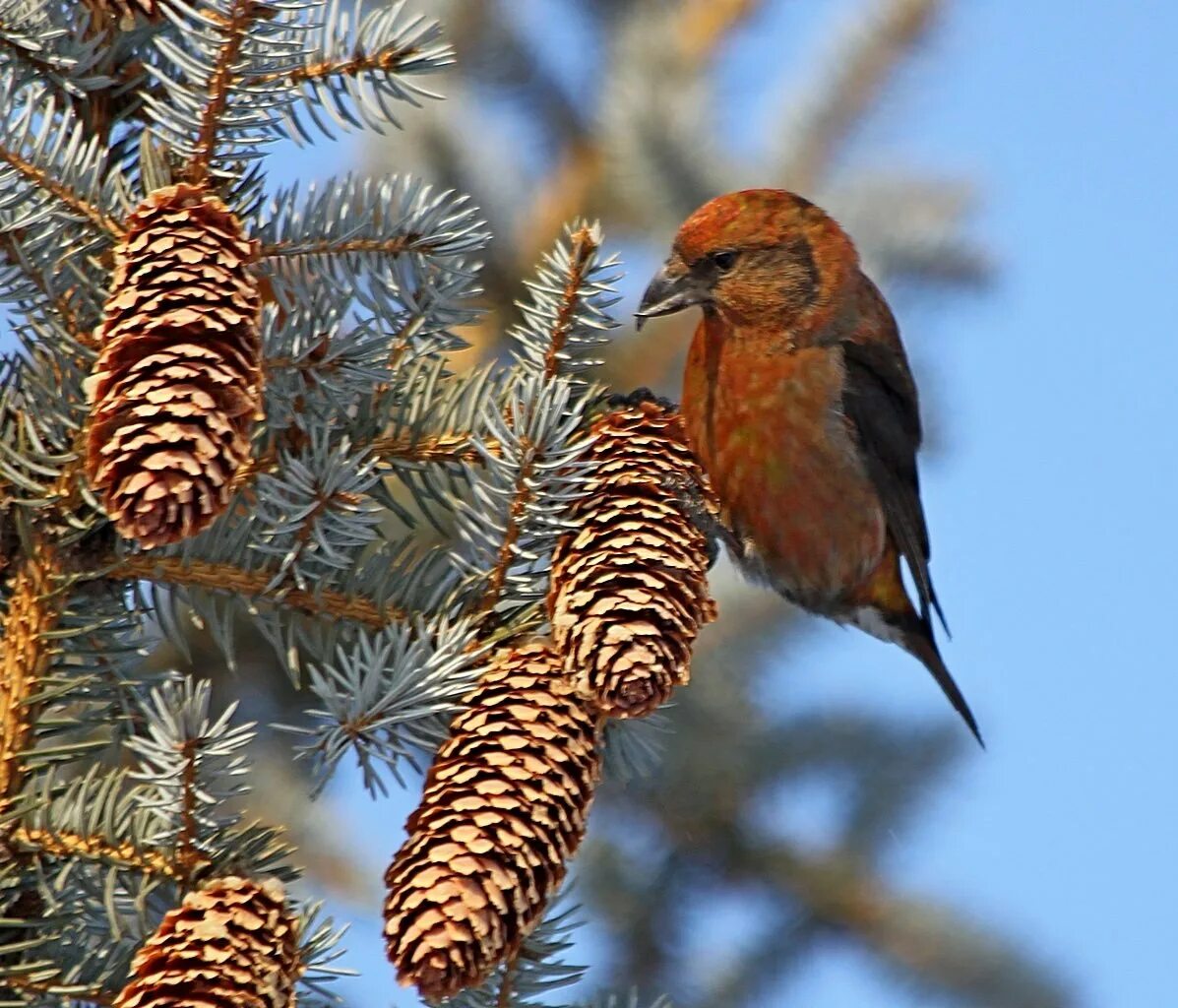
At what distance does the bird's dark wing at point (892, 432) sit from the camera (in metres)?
2.55

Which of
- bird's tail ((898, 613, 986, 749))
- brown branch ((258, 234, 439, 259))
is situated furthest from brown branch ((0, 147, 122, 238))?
bird's tail ((898, 613, 986, 749))

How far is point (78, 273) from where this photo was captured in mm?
1245

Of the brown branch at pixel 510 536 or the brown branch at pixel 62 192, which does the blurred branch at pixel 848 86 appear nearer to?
the brown branch at pixel 510 536

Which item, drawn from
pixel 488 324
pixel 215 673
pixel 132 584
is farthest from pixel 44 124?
pixel 488 324

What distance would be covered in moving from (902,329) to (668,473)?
149cm

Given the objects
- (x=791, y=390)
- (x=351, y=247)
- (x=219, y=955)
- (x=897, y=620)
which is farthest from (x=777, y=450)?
(x=219, y=955)

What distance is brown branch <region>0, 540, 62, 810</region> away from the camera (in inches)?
47.9

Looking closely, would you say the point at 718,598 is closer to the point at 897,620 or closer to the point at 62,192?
the point at 897,620

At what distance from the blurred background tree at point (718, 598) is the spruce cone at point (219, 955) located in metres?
1.15

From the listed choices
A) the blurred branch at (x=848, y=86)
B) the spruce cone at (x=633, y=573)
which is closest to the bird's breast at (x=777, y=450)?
the blurred branch at (x=848, y=86)

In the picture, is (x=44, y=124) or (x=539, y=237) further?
(x=539, y=237)

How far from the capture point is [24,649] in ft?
4.12

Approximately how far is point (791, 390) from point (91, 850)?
1.53 m

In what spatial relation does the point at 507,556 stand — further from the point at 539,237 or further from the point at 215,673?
the point at 539,237
